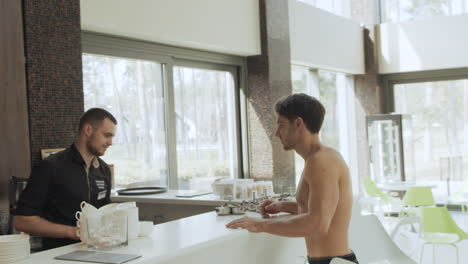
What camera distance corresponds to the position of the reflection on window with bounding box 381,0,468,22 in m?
10.4

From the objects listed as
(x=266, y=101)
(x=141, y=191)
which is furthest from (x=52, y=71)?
(x=266, y=101)

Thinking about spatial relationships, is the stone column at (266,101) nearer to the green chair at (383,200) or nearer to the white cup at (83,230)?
the green chair at (383,200)

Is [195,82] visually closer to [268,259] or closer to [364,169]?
[268,259]

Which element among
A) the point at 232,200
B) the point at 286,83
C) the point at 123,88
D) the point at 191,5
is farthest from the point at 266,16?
the point at 232,200

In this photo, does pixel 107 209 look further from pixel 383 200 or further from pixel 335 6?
pixel 335 6

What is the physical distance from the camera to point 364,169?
10.9 meters

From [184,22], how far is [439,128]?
6.70 meters

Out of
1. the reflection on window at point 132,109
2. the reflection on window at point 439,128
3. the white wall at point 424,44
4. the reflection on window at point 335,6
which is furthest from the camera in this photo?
the reflection on window at point 439,128

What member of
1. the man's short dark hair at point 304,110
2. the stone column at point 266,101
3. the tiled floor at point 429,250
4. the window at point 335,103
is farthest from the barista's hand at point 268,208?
the window at point 335,103

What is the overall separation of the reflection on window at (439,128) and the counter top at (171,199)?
7197 millimetres

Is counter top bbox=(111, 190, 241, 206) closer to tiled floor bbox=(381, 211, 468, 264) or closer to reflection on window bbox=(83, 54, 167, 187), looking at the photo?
reflection on window bbox=(83, 54, 167, 187)

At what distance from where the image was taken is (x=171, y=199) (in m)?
4.53

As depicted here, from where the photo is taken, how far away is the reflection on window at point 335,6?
9.60m

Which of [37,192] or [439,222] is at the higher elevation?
[37,192]
